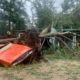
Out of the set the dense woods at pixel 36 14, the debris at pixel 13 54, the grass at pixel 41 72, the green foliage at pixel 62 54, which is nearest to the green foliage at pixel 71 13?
the dense woods at pixel 36 14

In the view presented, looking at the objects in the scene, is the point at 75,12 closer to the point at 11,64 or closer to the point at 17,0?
the point at 17,0

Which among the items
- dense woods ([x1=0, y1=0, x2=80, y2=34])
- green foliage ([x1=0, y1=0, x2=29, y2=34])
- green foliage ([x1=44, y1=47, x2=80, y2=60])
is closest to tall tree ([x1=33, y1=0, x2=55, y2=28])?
dense woods ([x1=0, y1=0, x2=80, y2=34])

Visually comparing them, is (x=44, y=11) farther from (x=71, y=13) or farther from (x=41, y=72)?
(x=41, y=72)

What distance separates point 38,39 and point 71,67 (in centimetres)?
206

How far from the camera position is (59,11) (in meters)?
19.0

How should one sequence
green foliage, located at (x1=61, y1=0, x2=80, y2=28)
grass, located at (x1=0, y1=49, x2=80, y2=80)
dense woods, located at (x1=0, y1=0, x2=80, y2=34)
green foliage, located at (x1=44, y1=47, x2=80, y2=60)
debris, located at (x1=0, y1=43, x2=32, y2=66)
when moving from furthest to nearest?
green foliage, located at (x1=61, y1=0, x2=80, y2=28), dense woods, located at (x1=0, y1=0, x2=80, y2=34), green foliage, located at (x1=44, y1=47, x2=80, y2=60), debris, located at (x1=0, y1=43, x2=32, y2=66), grass, located at (x1=0, y1=49, x2=80, y2=80)

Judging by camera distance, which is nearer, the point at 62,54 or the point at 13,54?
the point at 13,54

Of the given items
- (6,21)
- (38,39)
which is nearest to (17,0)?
(6,21)

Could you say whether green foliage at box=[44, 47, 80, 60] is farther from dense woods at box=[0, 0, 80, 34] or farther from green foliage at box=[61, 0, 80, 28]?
green foliage at box=[61, 0, 80, 28]

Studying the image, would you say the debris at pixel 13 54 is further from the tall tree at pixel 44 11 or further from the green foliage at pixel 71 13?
the green foliage at pixel 71 13

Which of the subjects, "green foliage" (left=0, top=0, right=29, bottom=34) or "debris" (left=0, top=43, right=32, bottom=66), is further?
"green foliage" (left=0, top=0, right=29, bottom=34)

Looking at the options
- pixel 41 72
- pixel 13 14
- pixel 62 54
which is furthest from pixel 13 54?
pixel 13 14

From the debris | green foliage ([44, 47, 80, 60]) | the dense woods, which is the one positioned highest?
the dense woods

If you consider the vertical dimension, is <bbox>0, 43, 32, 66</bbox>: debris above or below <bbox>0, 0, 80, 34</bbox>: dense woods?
below
